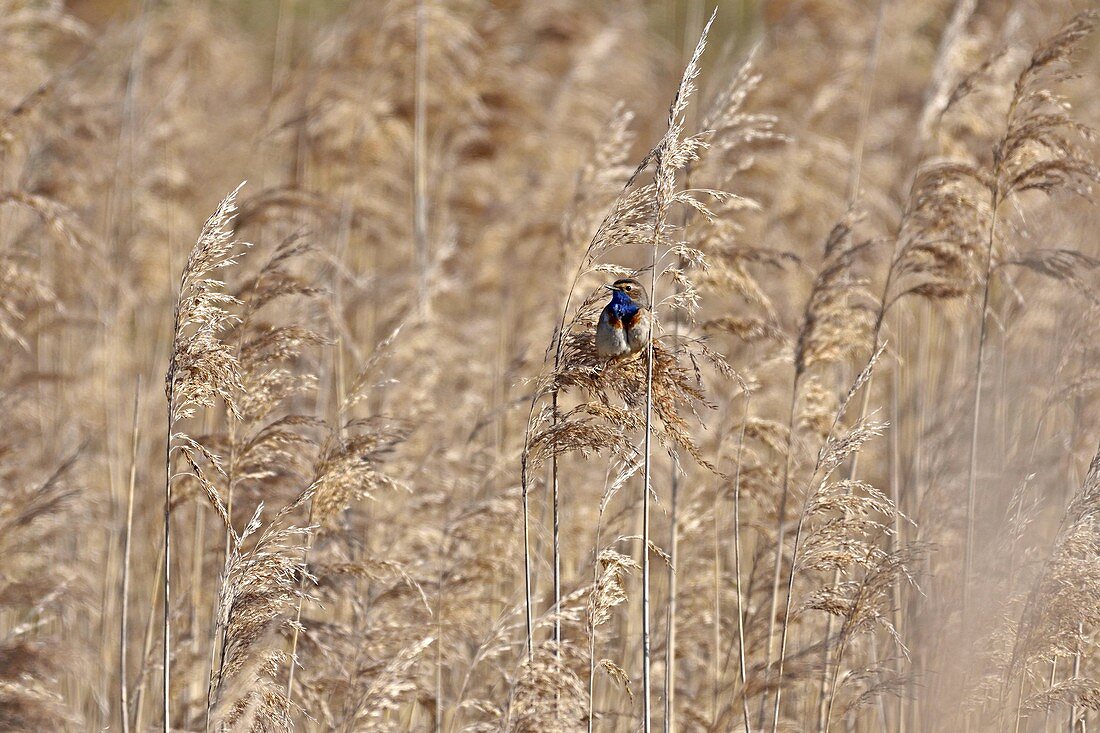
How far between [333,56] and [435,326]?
183 cm

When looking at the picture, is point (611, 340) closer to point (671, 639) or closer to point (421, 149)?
point (671, 639)

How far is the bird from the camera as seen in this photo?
2.48 m

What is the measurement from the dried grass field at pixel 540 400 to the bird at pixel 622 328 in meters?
0.05

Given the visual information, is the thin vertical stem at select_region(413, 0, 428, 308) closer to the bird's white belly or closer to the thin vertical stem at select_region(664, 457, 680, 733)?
the thin vertical stem at select_region(664, 457, 680, 733)

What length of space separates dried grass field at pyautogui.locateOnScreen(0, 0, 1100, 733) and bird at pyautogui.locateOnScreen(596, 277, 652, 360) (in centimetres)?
5

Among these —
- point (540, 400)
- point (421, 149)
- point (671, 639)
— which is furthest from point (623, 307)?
point (421, 149)

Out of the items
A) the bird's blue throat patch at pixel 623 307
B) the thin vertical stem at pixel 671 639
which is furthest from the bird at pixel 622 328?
the thin vertical stem at pixel 671 639

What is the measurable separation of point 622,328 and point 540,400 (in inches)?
45.5

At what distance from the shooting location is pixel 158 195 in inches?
260

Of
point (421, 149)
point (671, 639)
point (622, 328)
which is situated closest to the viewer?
point (622, 328)

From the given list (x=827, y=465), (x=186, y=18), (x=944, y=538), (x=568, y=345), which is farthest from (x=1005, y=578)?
(x=186, y=18)

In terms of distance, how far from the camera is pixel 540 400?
3.63 meters

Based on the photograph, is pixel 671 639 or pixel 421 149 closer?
pixel 671 639

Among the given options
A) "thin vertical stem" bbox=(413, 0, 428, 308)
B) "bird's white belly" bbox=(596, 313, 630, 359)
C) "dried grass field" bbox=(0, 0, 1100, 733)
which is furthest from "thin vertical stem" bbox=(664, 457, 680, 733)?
"thin vertical stem" bbox=(413, 0, 428, 308)
